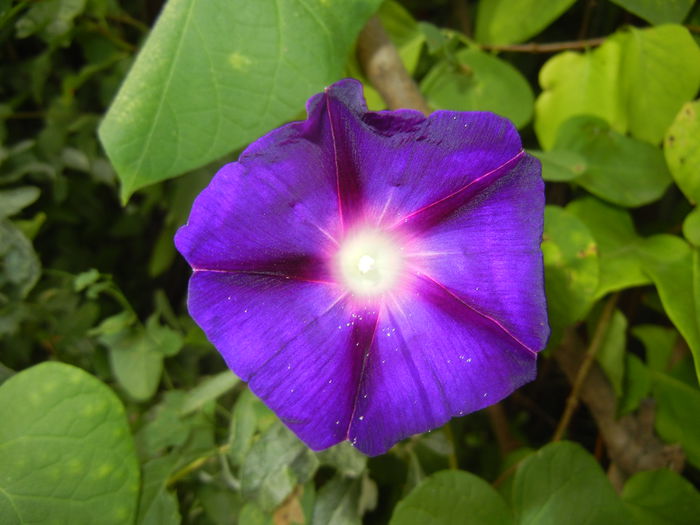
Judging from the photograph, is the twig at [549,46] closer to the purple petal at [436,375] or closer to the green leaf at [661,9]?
the green leaf at [661,9]

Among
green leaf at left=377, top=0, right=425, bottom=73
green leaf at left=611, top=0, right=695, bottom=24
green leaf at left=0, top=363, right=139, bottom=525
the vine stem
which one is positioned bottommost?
the vine stem

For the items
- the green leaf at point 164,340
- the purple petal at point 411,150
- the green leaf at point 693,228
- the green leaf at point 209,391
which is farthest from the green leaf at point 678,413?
the green leaf at point 164,340

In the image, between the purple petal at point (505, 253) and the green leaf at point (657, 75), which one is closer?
the purple petal at point (505, 253)

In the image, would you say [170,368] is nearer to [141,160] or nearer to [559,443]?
[141,160]

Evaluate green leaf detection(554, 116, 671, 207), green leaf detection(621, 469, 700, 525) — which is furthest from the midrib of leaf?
green leaf detection(621, 469, 700, 525)

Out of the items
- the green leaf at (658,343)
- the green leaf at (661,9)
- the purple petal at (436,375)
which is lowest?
the green leaf at (658,343)

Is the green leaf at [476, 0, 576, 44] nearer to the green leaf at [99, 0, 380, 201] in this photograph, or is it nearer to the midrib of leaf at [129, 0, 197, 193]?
the green leaf at [99, 0, 380, 201]

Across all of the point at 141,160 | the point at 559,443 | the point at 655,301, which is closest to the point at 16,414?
the point at 141,160
